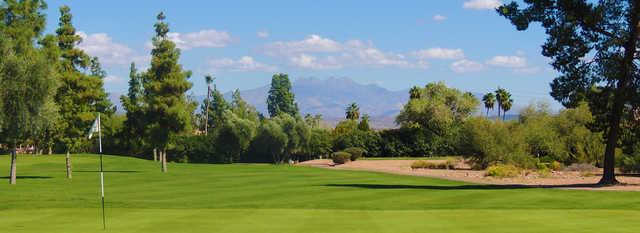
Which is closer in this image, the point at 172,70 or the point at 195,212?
the point at 195,212

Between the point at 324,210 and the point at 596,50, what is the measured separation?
21460 mm

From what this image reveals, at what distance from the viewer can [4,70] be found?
43.1 meters

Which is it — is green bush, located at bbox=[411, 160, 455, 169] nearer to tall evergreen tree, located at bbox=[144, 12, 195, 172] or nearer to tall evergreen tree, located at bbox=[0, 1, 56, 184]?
tall evergreen tree, located at bbox=[144, 12, 195, 172]

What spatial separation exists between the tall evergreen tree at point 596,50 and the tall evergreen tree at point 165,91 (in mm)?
29898

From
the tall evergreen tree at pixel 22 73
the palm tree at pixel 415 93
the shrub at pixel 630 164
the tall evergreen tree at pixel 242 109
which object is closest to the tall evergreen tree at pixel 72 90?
the tall evergreen tree at pixel 22 73

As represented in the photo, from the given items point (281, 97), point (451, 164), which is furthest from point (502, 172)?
point (281, 97)

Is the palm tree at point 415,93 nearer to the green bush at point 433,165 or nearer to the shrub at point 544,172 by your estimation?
the green bush at point 433,165

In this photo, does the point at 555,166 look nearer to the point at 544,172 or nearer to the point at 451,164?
the point at 544,172

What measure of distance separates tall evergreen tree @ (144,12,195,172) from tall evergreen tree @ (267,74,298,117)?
9778cm

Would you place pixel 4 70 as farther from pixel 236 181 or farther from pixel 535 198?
pixel 535 198

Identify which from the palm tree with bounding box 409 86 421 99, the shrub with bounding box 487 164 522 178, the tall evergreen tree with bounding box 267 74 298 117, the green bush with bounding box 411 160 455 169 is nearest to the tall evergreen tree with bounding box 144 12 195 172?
the green bush with bounding box 411 160 455 169

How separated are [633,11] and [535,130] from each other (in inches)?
995

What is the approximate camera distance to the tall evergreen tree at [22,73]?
43.2 metres

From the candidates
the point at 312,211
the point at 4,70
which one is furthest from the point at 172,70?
the point at 312,211
